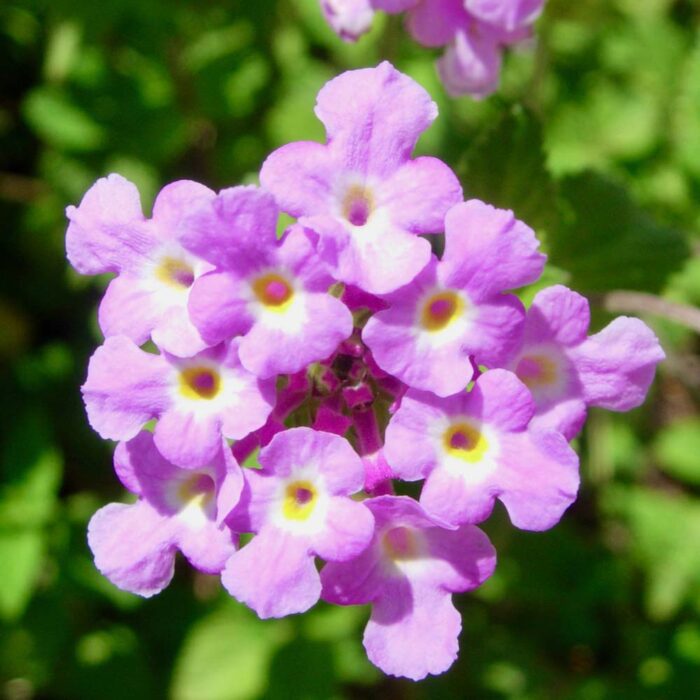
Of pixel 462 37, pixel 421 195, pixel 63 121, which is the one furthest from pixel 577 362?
pixel 63 121

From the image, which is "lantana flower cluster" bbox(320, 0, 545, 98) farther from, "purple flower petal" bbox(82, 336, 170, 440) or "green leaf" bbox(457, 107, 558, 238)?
"purple flower petal" bbox(82, 336, 170, 440)

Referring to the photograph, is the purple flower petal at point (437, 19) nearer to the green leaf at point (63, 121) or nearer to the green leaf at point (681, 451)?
the green leaf at point (63, 121)

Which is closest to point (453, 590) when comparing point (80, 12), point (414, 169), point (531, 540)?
point (414, 169)

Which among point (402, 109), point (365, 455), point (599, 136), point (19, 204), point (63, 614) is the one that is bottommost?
point (63, 614)

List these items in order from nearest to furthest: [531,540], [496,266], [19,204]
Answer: [496,266] < [531,540] < [19,204]

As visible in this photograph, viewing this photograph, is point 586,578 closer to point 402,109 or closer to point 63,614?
point 63,614

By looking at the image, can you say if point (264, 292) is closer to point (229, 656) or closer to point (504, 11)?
point (504, 11)

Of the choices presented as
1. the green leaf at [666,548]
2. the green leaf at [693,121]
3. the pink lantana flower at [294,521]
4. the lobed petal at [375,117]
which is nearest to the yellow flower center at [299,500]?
the pink lantana flower at [294,521]
